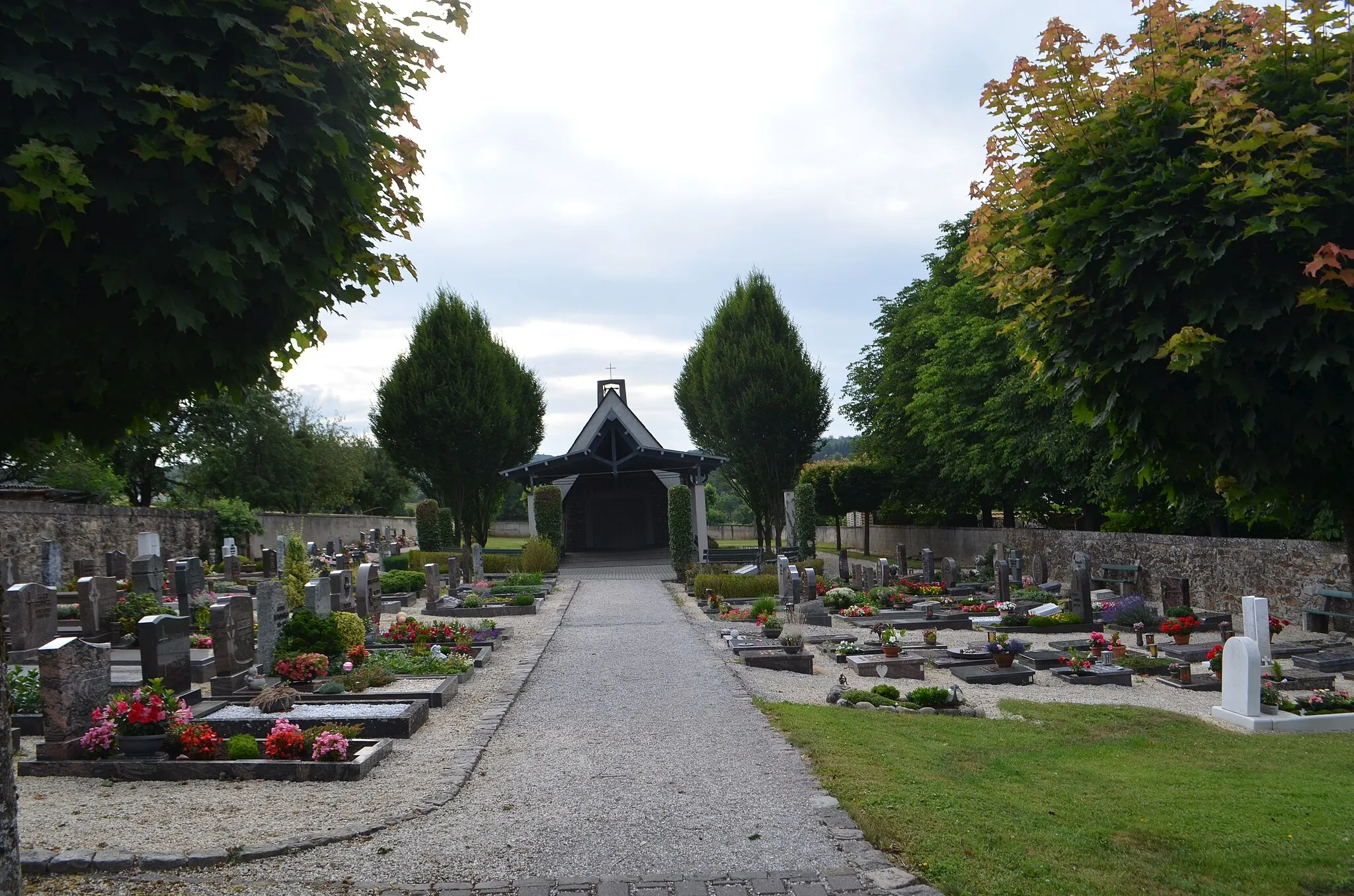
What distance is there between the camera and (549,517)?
33375mm

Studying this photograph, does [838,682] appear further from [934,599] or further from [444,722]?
[934,599]

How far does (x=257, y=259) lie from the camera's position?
3758 millimetres

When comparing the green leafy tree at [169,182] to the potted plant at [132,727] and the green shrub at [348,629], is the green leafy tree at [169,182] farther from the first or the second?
the green shrub at [348,629]

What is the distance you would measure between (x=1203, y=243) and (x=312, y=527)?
1661 inches

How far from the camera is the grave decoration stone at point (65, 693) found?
7.63 m

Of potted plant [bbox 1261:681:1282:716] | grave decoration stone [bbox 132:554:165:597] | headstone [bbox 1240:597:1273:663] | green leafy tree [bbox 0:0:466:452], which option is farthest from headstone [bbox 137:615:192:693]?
headstone [bbox 1240:597:1273:663]

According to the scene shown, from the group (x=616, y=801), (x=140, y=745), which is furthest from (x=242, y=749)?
(x=616, y=801)

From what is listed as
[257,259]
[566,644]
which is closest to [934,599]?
[566,644]

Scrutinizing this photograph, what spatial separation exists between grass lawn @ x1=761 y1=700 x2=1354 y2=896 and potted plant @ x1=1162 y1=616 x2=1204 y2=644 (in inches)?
199

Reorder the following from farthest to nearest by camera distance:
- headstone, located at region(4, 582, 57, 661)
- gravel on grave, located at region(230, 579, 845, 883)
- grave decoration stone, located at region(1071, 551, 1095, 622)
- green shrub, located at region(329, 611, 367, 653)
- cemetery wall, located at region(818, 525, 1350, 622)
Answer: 1. grave decoration stone, located at region(1071, 551, 1095, 622)
2. cemetery wall, located at region(818, 525, 1350, 622)
3. headstone, located at region(4, 582, 57, 661)
4. green shrub, located at region(329, 611, 367, 653)
5. gravel on grave, located at region(230, 579, 845, 883)

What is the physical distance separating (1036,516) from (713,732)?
26.1 meters

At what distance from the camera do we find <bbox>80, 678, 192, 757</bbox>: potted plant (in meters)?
7.62

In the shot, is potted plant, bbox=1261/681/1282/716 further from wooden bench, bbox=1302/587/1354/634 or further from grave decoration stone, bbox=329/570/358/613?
grave decoration stone, bbox=329/570/358/613

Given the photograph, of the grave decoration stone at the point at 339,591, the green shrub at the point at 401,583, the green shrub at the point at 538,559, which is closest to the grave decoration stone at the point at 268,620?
the grave decoration stone at the point at 339,591
